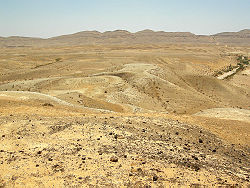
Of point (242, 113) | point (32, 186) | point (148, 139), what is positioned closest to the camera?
point (32, 186)

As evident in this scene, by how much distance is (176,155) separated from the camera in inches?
345

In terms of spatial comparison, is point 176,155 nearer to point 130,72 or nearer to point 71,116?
point 71,116

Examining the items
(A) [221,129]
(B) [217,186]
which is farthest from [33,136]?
(A) [221,129]

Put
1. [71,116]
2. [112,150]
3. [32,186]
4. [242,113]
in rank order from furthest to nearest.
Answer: [242,113]
[71,116]
[112,150]
[32,186]

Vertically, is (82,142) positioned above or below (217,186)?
above

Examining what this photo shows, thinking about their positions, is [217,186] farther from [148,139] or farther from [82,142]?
[82,142]

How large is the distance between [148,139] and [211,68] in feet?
222

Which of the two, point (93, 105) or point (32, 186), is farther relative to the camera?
point (93, 105)

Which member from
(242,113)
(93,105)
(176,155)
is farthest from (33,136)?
(242,113)

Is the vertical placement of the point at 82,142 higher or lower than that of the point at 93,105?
higher

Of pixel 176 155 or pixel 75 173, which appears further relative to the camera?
pixel 176 155

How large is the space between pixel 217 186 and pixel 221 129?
23.9ft

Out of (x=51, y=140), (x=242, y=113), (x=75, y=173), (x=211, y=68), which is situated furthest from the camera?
(x=211, y=68)

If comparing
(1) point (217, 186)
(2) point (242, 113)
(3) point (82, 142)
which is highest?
(3) point (82, 142)
